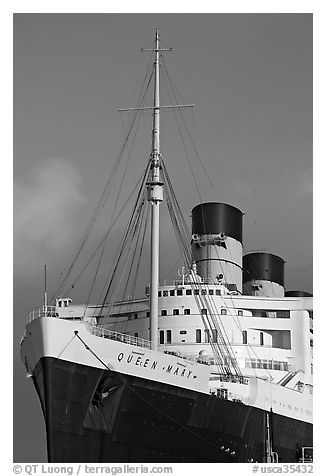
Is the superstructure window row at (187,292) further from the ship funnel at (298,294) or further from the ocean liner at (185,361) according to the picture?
the ship funnel at (298,294)

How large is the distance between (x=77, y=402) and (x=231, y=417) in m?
5.56

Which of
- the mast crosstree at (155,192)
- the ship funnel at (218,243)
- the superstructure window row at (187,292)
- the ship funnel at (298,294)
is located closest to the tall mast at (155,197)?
the mast crosstree at (155,192)

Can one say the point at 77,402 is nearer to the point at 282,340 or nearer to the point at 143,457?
the point at 143,457

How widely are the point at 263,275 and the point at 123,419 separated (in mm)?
15647

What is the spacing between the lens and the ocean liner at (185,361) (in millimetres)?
25203

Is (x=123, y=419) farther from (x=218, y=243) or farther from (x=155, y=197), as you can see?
(x=218, y=243)

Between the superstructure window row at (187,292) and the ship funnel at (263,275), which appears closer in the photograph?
the superstructure window row at (187,292)

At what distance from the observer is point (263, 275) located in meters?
40.1

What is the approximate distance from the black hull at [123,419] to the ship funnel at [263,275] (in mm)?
11866

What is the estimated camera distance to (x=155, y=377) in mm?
26609

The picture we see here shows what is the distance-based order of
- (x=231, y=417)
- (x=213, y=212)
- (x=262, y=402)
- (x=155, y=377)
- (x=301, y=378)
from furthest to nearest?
(x=213, y=212), (x=301, y=378), (x=262, y=402), (x=231, y=417), (x=155, y=377)

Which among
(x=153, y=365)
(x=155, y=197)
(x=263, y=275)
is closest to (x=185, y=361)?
(x=153, y=365)

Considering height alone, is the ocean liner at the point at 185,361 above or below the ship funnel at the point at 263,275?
below

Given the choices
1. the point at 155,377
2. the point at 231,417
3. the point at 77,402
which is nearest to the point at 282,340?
the point at 231,417
